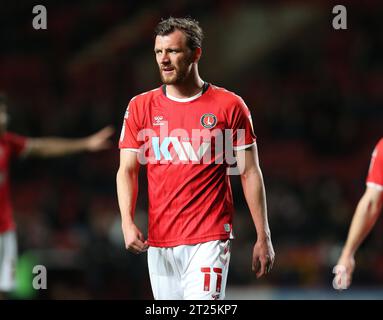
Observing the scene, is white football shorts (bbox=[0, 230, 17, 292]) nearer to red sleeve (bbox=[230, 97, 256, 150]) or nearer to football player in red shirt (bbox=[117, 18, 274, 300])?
football player in red shirt (bbox=[117, 18, 274, 300])

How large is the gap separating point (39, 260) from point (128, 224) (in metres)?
6.93

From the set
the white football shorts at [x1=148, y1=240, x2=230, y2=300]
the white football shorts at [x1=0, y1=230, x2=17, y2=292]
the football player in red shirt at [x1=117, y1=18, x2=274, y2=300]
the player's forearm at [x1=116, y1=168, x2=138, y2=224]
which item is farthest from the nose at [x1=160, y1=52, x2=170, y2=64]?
the white football shorts at [x1=0, y1=230, x2=17, y2=292]

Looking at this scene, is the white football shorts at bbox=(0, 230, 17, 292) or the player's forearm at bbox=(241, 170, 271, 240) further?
the white football shorts at bbox=(0, 230, 17, 292)

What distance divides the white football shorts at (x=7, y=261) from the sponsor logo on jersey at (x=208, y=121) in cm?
364

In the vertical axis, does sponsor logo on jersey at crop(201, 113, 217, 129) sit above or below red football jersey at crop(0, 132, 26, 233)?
above

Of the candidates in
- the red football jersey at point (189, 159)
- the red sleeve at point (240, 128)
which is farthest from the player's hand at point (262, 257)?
the red sleeve at point (240, 128)

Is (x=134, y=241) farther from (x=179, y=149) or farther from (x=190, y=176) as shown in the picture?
(x=179, y=149)

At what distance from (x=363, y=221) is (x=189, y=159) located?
1.28 metres

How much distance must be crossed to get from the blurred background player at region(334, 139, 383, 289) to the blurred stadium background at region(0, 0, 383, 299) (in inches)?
224

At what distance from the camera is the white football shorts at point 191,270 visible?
591 cm

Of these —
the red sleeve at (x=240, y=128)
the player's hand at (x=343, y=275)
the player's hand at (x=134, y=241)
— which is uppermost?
the red sleeve at (x=240, y=128)

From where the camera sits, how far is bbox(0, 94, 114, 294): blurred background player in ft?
29.0

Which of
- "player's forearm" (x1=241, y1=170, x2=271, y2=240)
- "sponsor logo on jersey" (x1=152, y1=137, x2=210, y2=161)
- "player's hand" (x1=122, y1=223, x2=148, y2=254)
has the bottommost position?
"player's hand" (x1=122, y1=223, x2=148, y2=254)

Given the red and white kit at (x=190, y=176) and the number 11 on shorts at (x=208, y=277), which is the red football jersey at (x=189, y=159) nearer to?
the red and white kit at (x=190, y=176)
